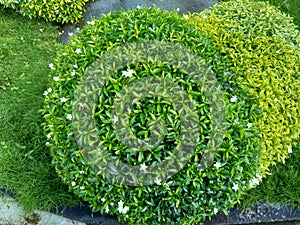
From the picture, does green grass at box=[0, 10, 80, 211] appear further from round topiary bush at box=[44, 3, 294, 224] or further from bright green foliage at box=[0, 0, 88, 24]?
round topiary bush at box=[44, 3, 294, 224]

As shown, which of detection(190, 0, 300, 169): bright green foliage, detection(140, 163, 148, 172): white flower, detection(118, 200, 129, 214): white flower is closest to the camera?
detection(140, 163, 148, 172): white flower

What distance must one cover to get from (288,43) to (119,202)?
1703 mm

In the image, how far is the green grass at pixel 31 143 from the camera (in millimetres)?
2547

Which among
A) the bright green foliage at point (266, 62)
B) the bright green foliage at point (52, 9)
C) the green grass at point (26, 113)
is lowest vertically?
the green grass at point (26, 113)

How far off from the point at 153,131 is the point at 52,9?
226 cm

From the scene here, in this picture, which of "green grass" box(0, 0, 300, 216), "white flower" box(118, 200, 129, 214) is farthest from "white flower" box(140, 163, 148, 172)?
"green grass" box(0, 0, 300, 216)

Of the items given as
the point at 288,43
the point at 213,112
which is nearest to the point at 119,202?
the point at 213,112

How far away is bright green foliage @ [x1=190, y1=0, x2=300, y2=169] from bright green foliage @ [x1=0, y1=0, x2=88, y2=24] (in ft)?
4.80

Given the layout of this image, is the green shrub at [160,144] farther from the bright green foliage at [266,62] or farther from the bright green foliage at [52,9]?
the bright green foliage at [52,9]

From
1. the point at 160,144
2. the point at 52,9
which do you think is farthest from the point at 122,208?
the point at 52,9

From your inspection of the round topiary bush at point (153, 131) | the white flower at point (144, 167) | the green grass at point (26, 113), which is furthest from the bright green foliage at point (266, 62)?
the green grass at point (26, 113)

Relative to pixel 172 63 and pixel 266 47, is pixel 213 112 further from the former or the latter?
pixel 266 47

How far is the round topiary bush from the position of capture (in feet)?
6.47

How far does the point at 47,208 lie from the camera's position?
8.16 feet
